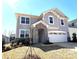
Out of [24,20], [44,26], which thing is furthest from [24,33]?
[44,26]

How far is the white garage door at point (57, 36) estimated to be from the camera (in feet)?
7.54

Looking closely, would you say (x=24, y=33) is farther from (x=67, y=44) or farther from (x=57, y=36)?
(x=67, y=44)

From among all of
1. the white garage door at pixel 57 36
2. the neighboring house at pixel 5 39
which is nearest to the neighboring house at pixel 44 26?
the white garage door at pixel 57 36

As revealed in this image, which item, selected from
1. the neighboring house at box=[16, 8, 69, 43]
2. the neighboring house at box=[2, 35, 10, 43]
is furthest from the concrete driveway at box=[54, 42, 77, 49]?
the neighboring house at box=[2, 35, 10, 43]

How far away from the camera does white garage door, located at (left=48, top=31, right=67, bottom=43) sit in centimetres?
230

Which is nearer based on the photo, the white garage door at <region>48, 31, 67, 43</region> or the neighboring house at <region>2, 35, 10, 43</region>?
the neighboring house at <region>2, 35, 10, 43</region>

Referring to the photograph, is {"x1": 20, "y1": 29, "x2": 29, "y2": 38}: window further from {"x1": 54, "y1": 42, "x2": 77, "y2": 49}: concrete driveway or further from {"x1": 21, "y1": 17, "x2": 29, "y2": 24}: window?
{"x1": 54, "y1": 42, "x2": 77, "y2": 49}: concrete driveway

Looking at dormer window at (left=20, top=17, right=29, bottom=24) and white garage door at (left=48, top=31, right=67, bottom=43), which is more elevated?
dormer window at (left=20, top=17, right=29, bottom=24)

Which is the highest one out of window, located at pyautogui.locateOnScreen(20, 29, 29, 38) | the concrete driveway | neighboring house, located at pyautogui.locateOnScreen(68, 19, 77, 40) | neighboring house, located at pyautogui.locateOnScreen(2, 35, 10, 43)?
neighboring house, located at pyautogui.locateOnScreen(68, 19, 77, 40)

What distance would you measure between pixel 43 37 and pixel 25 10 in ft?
1.71

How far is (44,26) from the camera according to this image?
2.27 m

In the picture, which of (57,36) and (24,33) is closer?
(24,33)

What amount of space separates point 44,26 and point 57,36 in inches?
11.0

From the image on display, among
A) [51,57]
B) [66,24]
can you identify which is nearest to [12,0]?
[66,24]
